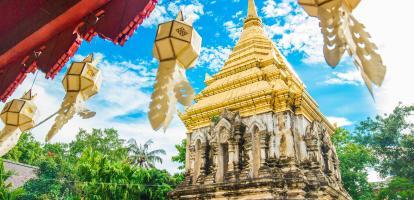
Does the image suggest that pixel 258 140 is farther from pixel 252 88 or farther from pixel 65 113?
pixel 65 113

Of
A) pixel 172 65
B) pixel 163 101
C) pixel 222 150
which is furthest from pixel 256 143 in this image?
pixel 163 101

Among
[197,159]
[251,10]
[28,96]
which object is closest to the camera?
[28,96]

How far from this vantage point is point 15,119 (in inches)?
153

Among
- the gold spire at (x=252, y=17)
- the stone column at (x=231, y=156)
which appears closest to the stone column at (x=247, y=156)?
the stone column at (x=231, y=156)

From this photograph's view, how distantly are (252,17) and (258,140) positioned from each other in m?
7.34

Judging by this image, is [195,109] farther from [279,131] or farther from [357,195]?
[357,195]

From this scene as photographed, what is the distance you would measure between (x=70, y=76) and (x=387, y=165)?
2265 centimetres

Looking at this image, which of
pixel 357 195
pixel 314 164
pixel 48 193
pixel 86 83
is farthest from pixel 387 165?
pixel 48 193

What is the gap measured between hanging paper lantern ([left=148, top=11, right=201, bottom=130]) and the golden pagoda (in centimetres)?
835

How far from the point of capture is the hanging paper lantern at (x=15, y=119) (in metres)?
3.85

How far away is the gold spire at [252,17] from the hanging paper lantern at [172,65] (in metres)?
14.1

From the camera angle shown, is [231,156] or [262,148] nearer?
[262,148]

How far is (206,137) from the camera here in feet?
41.8

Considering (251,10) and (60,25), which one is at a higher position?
(251,10)
